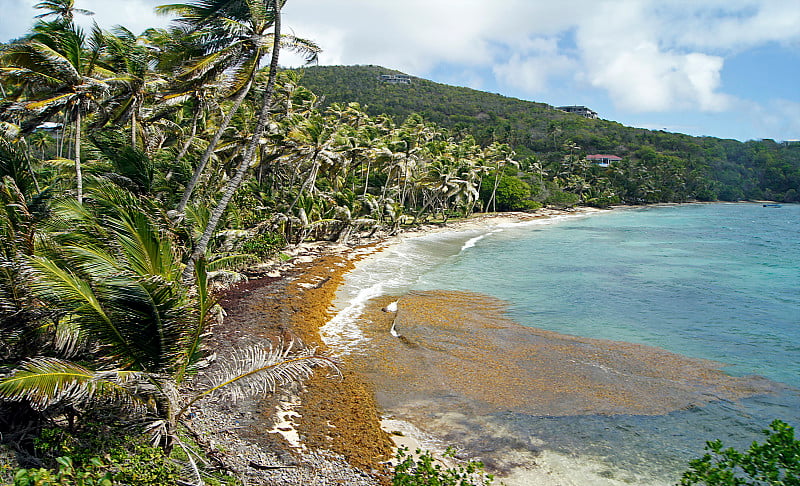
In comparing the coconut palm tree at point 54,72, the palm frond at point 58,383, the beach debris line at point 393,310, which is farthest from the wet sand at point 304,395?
the coconut palm tree at point 54,72

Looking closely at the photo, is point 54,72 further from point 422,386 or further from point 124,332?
point 422,386

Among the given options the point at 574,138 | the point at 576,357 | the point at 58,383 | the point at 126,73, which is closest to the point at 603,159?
the point at 574,138

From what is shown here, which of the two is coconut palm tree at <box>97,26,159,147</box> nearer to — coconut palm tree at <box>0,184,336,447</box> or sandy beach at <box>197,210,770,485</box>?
sandy beach at <box>197,210,770,485</box>

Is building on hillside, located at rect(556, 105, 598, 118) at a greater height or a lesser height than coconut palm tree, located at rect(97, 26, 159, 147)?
greater

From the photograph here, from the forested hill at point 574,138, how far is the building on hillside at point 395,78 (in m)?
1.75

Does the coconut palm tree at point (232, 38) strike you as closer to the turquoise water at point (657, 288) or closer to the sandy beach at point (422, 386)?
the sandy beach at point (422, 386)

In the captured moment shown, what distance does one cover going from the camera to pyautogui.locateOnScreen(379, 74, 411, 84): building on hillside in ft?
400

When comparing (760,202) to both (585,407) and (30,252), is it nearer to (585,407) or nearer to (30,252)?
(585,407)

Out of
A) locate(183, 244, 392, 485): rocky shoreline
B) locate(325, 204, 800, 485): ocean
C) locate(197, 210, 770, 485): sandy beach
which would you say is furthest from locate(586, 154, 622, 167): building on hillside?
locate(183, 244, 392, 485): rocky shoreline

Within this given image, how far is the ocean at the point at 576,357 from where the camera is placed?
8875 mm

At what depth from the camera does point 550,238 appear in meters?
42.1

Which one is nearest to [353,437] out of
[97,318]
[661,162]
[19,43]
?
[97,318]

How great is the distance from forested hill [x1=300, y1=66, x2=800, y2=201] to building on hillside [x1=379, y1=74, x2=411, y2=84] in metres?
1.75

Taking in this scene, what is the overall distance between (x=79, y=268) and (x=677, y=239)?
46938mm
